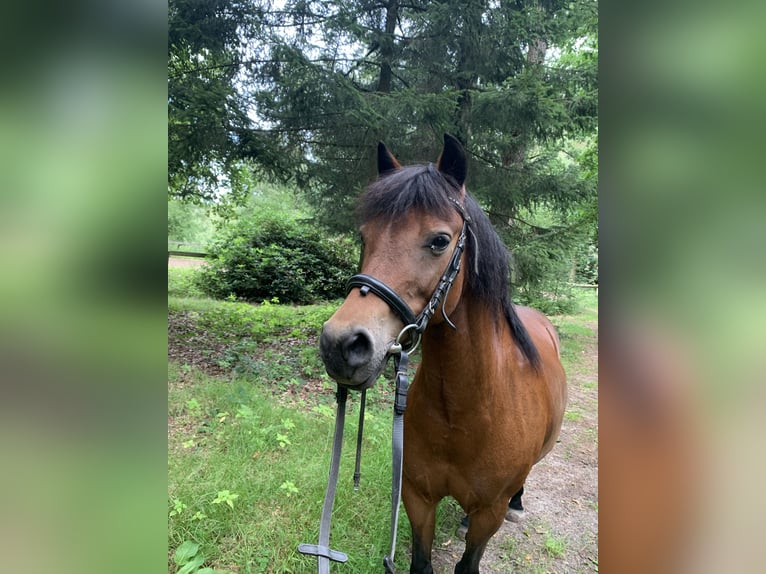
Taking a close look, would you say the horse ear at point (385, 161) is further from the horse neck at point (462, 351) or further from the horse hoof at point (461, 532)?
the horse hoof at point (461, 532)

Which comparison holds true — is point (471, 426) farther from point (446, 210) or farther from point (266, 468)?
point (266, 468)

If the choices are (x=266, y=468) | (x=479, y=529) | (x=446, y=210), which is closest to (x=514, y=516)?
(x=479, y=529)

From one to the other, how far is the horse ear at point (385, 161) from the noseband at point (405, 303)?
589mm

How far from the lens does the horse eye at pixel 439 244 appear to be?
1.46 m

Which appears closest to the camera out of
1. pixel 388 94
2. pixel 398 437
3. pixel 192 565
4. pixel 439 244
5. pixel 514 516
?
pixel 398 437

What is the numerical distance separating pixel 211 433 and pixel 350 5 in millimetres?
5438

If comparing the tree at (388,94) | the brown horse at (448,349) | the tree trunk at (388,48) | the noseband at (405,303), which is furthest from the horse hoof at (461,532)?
the tree trunk at (388,48)

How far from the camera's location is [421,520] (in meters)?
2.11

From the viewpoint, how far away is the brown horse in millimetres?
1312

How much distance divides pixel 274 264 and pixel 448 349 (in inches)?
339

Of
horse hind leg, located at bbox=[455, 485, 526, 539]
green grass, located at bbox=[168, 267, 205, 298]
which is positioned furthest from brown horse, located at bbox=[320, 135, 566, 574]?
green grass, located at bbox=[168, 267, 205, 298]

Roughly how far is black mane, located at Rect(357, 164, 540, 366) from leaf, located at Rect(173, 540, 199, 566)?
2.30 metres
